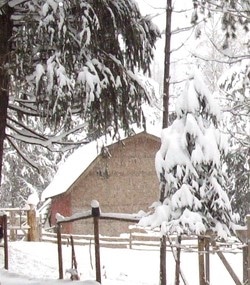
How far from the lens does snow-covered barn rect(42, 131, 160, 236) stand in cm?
2394

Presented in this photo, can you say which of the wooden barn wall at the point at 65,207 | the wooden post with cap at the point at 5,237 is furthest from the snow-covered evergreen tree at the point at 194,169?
the wooden barn wall at the point at 65,207

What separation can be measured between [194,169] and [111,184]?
1898cm

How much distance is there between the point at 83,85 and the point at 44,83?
0.53 metres

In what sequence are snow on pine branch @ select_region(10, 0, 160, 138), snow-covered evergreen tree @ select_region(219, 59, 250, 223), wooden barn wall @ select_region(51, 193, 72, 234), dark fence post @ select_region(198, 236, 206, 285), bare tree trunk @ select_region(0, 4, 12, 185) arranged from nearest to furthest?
dark fence post @ select_region(198, 236, 206, 285)
snow on pine branch @ select_region(10, 0, 160, 138)
bare tree trunk @ select_region(0, 4, 12, 185)
snow-covered evergreen tree @ select_region(219, 59, 250, 223)
wooden barn wall @ select_region(51, 193, 72, 234)

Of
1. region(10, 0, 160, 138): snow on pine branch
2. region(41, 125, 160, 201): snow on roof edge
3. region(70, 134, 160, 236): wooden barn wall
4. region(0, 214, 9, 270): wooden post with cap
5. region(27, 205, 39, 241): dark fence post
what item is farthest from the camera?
region(70, 134, 160, 236): wooden barn wall

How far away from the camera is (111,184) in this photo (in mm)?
24812

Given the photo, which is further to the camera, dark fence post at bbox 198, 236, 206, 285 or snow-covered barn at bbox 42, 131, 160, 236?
snow-covered barn at bbox 42, 131, 160, 236

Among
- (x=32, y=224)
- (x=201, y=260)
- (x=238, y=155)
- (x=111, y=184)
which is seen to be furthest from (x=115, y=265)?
(x=201, y=260)

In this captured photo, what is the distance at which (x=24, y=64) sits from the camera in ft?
27.2

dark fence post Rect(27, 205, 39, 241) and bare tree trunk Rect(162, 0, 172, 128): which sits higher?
bare tree trunk Rect(162, 0, 172, 128)

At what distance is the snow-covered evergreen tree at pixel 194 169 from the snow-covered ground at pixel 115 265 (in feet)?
12.1

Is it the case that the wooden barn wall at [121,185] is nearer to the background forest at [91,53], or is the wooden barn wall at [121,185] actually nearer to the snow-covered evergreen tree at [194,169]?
the background forest at [91,53]

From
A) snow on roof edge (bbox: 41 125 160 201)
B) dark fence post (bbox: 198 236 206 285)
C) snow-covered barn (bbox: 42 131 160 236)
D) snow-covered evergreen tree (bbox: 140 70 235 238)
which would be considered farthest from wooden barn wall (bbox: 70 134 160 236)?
snow-covered evergreen tree (bbox: 140 70 235 238)

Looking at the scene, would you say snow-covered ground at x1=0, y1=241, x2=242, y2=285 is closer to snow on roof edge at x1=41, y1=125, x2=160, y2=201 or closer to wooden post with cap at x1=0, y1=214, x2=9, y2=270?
wooden post with cap at x1=0, y1=214, x2=9, y2=270
